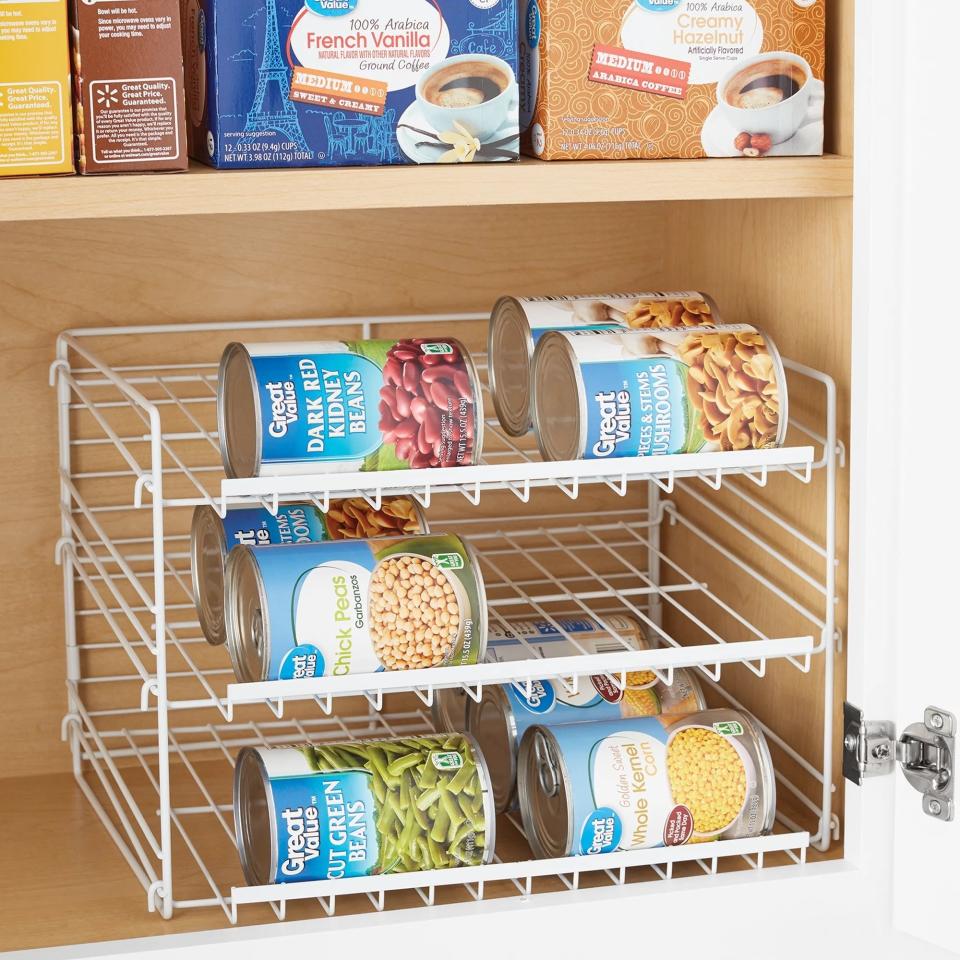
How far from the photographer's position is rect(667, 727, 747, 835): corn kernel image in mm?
1527

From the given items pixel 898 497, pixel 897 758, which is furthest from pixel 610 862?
pixel 898 497

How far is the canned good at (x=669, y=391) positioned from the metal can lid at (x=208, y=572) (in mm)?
423

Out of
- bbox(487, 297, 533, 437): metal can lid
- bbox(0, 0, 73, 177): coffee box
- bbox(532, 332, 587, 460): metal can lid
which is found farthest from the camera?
bbox(487, 297, 533, 437): metal can lid

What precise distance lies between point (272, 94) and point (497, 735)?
29.6 inches

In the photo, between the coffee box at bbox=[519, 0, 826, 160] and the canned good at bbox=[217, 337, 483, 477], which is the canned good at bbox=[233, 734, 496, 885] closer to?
the canned good at bbox=[217, 337, 483, 477]

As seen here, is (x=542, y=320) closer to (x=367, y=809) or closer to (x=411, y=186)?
(x=411, y=186)

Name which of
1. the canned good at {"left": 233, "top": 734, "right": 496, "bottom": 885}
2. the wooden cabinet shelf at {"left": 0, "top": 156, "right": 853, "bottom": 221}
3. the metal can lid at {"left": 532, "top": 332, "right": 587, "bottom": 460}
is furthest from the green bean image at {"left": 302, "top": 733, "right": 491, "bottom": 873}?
the wooden cabinet shelf at {"left": 0, "top": 156, "right": 853, "bottom": 221}

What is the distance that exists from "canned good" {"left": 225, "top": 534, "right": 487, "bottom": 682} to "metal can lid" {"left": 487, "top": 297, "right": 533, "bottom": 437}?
0.70ft

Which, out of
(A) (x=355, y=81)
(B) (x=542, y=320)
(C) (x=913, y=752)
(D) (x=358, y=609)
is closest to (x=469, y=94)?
(A) (x=355, y=81)

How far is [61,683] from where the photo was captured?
1933mm

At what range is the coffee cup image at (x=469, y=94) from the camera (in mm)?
1422

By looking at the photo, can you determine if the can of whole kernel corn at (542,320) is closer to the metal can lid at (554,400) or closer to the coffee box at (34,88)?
the metal can lid at (554,400)

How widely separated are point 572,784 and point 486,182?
58 centimetres

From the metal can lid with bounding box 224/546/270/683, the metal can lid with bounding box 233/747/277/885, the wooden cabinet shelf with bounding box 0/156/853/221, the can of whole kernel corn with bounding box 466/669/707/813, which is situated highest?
the wooden cabinet shelf with bounding box 0/156/853/221
